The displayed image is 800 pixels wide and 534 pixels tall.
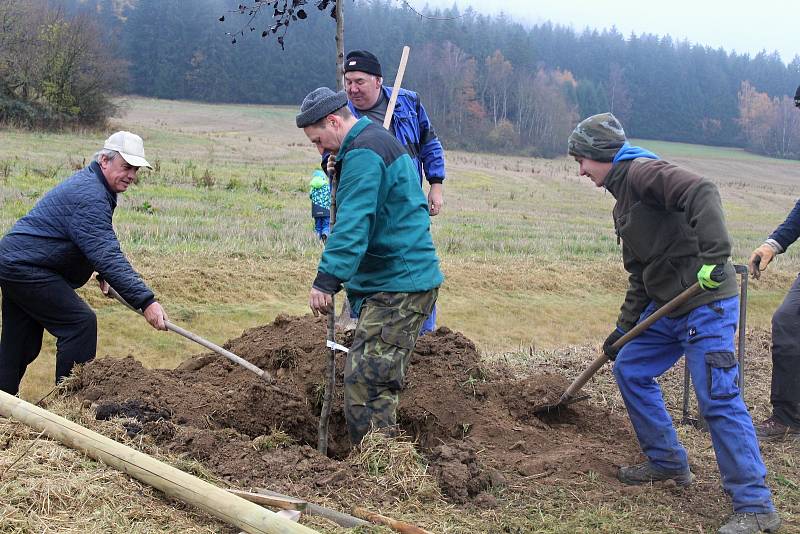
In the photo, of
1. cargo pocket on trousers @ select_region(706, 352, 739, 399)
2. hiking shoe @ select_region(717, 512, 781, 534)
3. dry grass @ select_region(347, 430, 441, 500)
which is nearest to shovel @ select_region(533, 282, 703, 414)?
cargo pocket on trousers @ select_region(706, 352, 739, 399)

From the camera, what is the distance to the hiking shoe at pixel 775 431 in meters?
5.52

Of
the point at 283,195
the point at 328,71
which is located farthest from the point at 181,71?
the point at 283,195

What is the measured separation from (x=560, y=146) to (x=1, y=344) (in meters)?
61.5

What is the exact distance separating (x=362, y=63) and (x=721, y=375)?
3182 millimetres

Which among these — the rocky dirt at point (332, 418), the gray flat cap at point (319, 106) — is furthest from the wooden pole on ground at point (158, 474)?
the gray flat cap at point (319, 106)

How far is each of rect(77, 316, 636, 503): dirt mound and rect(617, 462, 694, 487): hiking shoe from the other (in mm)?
122

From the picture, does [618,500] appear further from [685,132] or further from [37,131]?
[685,132]

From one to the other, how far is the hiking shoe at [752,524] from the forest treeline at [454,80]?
5729 cm

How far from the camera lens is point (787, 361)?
5.62 metres

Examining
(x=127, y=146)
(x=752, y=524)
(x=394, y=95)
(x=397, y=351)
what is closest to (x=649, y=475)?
(x=752, y=524)

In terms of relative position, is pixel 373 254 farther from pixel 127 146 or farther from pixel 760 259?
pixel 760 259

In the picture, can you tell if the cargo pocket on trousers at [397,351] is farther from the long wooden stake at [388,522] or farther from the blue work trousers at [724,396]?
the blue work trousers at [724,396]

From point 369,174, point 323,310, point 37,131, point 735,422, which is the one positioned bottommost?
point 37,131

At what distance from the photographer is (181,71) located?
72.4 m
